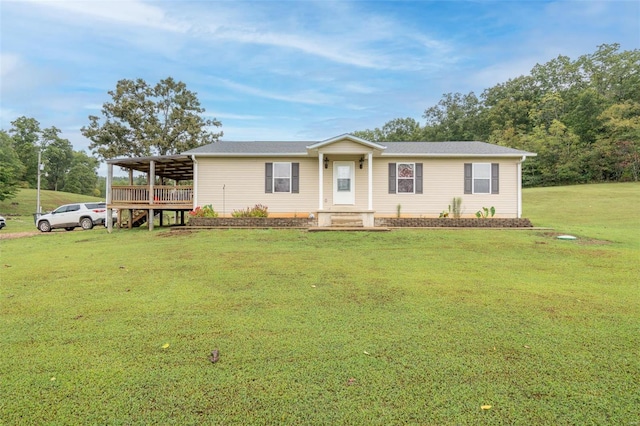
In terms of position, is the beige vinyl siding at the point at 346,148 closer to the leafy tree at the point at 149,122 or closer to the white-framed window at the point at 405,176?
the white-framed window at the point at 405,176

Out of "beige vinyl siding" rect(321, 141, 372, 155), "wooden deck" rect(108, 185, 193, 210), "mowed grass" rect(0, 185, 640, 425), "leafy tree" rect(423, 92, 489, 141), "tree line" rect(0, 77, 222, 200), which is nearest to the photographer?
"mowed grass" rect(0, 185, 640, 425)

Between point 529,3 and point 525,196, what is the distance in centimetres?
1474

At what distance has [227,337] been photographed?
10.6 feet

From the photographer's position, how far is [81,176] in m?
66.1

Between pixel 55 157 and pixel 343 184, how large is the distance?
6815cm

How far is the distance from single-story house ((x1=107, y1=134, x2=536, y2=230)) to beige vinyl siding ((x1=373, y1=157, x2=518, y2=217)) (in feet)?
0.12

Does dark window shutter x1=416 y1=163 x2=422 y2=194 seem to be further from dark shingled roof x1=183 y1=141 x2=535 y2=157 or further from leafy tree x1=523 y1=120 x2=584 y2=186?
leafy tree x1=523 y1=120 x2=584 y2=186

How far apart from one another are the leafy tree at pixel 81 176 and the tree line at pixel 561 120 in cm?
5478

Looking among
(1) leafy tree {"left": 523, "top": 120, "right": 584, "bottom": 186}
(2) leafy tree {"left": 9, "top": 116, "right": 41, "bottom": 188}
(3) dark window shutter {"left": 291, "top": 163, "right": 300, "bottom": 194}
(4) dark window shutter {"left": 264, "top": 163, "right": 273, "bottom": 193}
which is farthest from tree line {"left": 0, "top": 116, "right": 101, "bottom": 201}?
(1) leafy tree {"left": 523, "top": 120, "right": 584, "bottom": 186}

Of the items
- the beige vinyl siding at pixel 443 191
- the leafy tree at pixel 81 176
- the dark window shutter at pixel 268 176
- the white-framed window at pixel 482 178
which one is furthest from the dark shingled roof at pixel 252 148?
the leafy tree at pixel 81 176

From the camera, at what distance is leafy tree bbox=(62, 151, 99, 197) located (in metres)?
63.6

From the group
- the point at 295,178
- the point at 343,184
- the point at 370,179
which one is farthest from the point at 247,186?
the point at 370,179

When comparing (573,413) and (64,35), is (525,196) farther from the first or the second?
(64,35)

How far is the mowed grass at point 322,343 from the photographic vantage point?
7.18 ft
